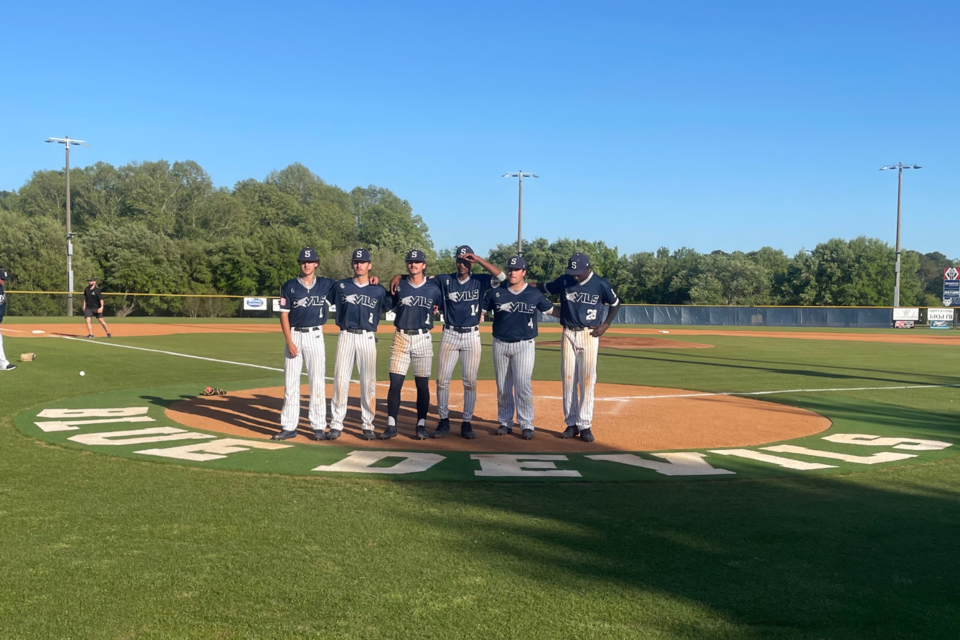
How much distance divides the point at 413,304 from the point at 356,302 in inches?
24.0

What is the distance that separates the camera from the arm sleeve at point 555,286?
8344mm

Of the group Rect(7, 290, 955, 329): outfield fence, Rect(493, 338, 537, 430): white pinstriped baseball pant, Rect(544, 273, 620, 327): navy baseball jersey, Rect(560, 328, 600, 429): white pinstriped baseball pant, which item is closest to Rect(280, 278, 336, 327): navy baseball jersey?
Rect(493, 338, 537, 430): white pinstriped baseball pant

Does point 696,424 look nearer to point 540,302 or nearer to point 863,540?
point 540,302

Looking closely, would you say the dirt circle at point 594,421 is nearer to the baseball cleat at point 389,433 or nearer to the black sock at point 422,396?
the baseball cleat at point 389,433

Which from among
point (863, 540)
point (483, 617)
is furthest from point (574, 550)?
point (863, 540)

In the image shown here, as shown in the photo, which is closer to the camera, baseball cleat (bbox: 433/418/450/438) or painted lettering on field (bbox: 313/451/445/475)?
painted lettering on field (bbox: 313/451/445/475)

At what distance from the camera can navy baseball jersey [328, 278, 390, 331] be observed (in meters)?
7.98

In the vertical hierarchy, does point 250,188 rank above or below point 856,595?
A: above

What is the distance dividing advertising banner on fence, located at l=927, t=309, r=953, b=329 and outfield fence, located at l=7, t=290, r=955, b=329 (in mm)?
2462

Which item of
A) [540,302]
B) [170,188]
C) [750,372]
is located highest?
[170,188]

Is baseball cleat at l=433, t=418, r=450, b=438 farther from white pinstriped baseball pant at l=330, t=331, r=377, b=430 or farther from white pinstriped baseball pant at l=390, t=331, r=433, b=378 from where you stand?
white pinstriped baseball pant at l=330, t=331, r=377, b=430

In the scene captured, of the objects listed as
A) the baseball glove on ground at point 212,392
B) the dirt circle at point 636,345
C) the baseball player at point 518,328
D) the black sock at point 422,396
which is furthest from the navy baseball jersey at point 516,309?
the dirt circle at point 636,345

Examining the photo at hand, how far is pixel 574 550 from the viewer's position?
4.30 meters

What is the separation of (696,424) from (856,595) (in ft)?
18.2
